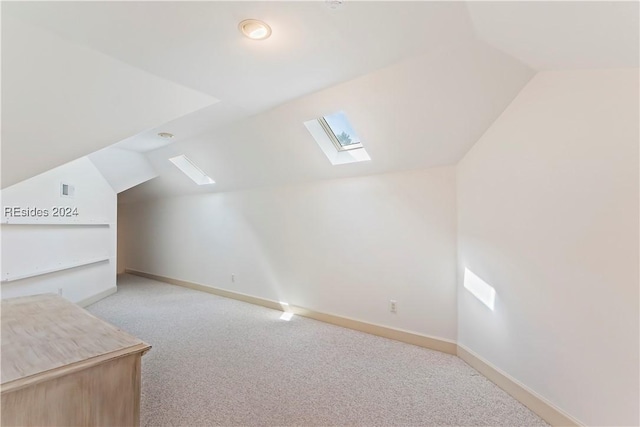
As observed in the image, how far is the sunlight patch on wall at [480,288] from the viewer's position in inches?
87.8

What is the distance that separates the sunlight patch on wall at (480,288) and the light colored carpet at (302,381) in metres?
0.62

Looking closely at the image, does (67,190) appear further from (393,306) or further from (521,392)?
(521,392)

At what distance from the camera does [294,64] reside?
1952 millimetres

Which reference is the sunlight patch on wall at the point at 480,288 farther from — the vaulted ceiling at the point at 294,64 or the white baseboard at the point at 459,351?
the vaulted ceiling at the point at 294,64

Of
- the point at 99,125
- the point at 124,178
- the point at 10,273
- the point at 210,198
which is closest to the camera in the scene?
the point at 99,125

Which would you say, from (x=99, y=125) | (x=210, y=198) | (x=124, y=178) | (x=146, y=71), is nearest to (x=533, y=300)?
(x=146, y=71)

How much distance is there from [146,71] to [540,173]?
269 centimetres

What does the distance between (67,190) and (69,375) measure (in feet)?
11.9

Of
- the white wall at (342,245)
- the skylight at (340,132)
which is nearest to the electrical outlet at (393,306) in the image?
the white wall at (342,245)

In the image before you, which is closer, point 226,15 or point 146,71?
point 226,15

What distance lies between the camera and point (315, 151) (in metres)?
3.23

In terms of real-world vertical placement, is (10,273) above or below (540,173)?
below

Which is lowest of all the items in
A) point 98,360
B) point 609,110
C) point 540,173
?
point 98,360

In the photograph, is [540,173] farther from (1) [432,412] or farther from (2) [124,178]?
(2) [124,178]
